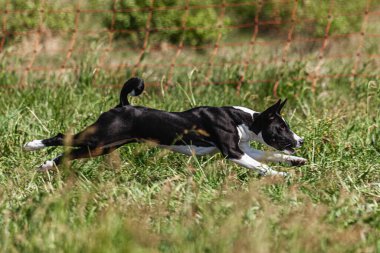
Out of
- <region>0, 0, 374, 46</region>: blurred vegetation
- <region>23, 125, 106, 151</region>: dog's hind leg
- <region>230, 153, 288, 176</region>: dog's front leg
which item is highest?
<region>23, 125, 106, 151</region>: dog's hind leg

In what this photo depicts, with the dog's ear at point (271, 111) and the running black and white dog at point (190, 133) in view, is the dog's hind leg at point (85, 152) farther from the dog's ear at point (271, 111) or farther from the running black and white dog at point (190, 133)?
the dog's ear at point (271, 111)

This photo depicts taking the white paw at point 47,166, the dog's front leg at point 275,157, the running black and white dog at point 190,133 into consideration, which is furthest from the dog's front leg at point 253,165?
the white paw at point 47,166

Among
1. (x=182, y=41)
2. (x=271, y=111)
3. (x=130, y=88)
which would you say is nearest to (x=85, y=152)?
(x=130, y=88)

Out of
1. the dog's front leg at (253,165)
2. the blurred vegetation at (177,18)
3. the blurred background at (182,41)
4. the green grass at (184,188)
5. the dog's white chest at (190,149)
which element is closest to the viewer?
the green grass at (184,188)

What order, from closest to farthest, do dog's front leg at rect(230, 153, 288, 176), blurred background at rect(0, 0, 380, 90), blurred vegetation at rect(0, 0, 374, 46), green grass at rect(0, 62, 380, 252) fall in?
green grass at rect(0, 62, 380, 252), dog's front leg at rect(230, 153, 288, 176), blurred background at rect(0, 0, 380, 90), blurred vegetation at rect(0, 0, 374, 46)

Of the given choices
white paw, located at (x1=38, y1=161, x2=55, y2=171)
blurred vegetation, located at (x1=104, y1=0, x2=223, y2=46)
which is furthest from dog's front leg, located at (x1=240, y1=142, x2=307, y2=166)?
blurred vegetation, located at (x1=104, y1=0, x2=223, y2=46)

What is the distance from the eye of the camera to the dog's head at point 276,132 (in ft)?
18.4

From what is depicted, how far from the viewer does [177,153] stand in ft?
19.8

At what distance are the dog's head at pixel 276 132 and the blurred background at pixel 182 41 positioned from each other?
2.21m

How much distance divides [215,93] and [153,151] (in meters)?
1.82

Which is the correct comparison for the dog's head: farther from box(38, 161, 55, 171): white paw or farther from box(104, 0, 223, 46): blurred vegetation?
box(104, 0, 223, 46): blurred vegetation

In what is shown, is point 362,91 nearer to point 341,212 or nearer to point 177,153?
point 177,153

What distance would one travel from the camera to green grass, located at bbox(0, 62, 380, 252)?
A: 4070 mm

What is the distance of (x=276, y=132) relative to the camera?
5.66 meters
